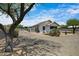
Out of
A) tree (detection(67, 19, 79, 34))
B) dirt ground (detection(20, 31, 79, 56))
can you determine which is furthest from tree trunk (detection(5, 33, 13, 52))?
tree (detection(67, 19, 79, 34))

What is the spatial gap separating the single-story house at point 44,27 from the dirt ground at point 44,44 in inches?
2.0

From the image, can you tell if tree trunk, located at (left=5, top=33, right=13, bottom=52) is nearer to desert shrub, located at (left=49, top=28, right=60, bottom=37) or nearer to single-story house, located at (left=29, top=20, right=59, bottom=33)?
single-story house, located at (left=29, top=20, right=59, bottom=33)

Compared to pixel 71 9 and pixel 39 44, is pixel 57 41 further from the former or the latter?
pixel 71 9

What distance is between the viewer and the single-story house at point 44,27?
332cm

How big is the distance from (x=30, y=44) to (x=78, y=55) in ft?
2.01

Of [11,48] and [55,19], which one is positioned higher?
[55,19]

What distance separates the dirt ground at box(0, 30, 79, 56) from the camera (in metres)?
3.32

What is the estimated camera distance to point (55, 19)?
332cm

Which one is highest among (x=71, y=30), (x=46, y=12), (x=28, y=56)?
(x=46, y=12)

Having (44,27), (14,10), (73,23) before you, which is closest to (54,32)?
(44,27)

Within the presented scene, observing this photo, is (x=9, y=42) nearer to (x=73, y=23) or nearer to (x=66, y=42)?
(x=66, y=42)

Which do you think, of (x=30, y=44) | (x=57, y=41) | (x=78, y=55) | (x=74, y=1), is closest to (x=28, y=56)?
(x=30, y=44)

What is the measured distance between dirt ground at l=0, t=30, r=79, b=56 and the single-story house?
0.17 feet

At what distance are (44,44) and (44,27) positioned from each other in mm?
214
